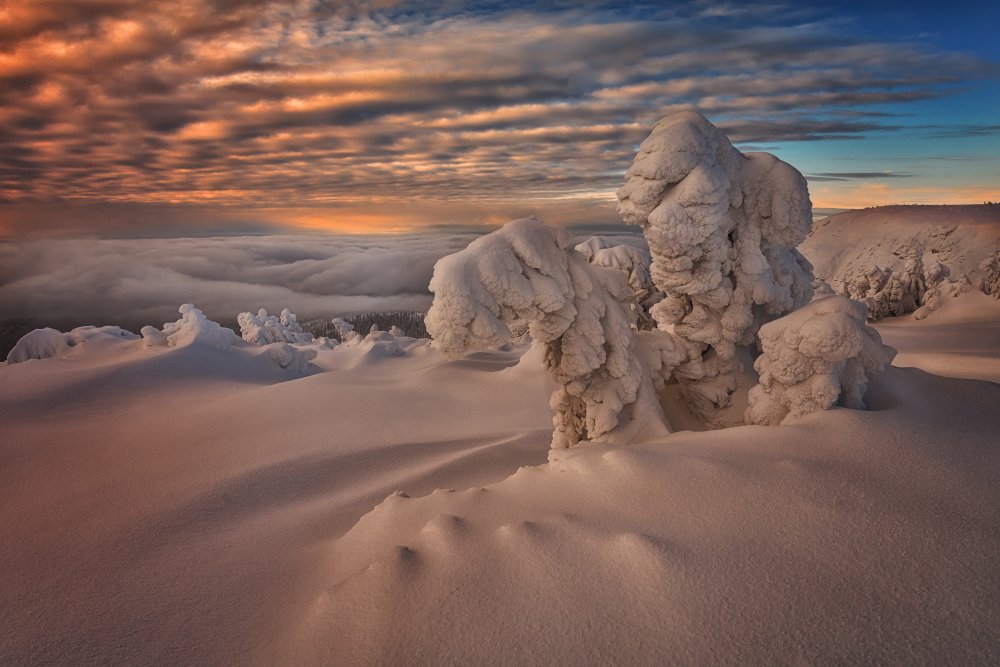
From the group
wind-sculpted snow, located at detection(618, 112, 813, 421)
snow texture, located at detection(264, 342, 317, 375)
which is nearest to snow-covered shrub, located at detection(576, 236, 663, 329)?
wind-sculpted snow, located at detection(618, 112, 813, 421)

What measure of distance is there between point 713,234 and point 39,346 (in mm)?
24082

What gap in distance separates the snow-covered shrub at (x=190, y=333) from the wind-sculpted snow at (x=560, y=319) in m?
18.0

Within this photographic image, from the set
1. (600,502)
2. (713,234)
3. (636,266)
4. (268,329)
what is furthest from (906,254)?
(600,502)

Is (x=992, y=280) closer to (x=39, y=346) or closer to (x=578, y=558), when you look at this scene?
(x=578, y=558)

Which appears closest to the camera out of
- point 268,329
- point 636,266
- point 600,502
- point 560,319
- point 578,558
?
point 578,558

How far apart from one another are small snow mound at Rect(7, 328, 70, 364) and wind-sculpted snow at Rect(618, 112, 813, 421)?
72.8 feet

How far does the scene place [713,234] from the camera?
25.0ft

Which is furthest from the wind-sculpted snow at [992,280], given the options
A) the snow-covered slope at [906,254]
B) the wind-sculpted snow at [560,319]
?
the wind-sculpted snow at [560,319]

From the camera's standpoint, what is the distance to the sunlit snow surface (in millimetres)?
3650

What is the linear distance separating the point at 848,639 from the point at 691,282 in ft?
16.8

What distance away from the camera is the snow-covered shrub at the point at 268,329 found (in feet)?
119

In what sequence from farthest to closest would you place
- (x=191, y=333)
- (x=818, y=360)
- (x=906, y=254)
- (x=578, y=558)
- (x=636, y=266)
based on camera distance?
(x=906, y=254), (x=191, y=333), (x=636, y=266), (x=818, y=360), (x=578, y=558)

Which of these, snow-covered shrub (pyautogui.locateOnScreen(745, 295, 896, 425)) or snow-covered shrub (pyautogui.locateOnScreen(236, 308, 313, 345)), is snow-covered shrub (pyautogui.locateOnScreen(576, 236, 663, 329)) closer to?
snow-covered shrub (pyautogui.locateOnScreen(745, 295, 896, 425))

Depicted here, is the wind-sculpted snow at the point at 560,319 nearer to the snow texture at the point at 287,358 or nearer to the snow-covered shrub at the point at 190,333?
the snow texture at the point at 287,358
